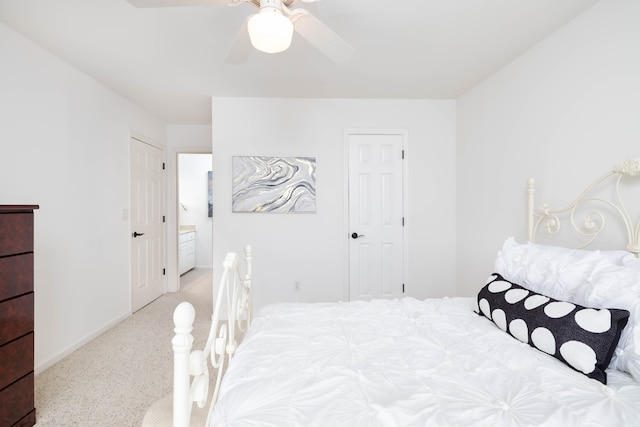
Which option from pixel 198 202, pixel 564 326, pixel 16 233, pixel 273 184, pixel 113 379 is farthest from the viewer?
pixel 198 202

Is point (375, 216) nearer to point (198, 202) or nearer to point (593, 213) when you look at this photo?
point (593, 213)

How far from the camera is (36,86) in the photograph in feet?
7.23

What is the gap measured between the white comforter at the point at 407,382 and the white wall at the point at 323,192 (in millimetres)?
1799

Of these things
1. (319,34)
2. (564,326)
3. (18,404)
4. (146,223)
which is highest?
(319,34)

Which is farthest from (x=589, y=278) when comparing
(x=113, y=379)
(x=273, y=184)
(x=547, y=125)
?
(x=113, y=379)

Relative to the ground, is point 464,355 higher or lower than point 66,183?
lower

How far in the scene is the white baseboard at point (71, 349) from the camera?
7.29 ft

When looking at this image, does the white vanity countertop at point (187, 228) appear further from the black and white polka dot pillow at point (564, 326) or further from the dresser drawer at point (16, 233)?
the black and white polka dot pillow at point (564, 326)

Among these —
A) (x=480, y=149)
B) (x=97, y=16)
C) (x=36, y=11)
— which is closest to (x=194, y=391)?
(x=97, y=16)

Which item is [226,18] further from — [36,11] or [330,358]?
[330,358]

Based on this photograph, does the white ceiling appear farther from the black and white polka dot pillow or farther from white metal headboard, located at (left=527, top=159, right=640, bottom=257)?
the black and white polka dot pillow

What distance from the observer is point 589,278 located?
4.10 ft

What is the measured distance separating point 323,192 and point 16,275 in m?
2.45

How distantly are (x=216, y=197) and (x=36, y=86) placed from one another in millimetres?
1609
